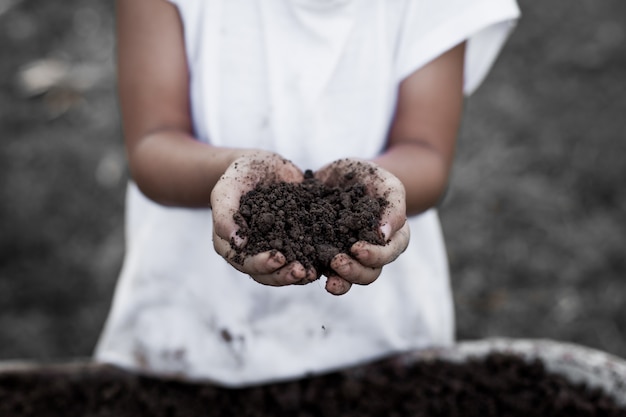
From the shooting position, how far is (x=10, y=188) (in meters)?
3.28

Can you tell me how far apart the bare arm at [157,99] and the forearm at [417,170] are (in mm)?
421

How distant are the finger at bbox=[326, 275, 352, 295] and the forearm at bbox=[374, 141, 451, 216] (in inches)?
17.1

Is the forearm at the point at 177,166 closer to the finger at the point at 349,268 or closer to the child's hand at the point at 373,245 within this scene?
the child's hand at the point at 373,245

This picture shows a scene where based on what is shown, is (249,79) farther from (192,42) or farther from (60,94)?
(60,94)

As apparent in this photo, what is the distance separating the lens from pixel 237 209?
3.81ft

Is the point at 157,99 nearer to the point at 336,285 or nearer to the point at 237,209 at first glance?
the point at 237,209

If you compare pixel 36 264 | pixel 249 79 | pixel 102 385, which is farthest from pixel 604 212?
pixel 36 264

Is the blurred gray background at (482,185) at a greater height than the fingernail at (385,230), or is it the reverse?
the fingernail at (385,230)

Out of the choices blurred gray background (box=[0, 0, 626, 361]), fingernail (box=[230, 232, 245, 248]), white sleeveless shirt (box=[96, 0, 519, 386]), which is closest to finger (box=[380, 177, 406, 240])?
fingernail (box=[230, 232, 245, 248])

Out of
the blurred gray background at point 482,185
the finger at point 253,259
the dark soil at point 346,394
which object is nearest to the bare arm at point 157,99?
→ the finger at point 253,259

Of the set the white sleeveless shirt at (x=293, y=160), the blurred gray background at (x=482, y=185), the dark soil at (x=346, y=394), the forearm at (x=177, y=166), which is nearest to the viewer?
the forearm at (x=177, y=166)

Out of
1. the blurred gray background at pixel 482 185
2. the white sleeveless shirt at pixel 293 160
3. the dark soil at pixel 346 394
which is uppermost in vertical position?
the white sleeveless shirt at pixel 293 160

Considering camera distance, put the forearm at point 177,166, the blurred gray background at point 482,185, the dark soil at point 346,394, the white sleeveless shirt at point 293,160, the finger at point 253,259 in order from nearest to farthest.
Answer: the finger at point 253,259
the forearm at point 177,166
the white sleeveless shirt at point 293,160
the dark soil at point 346,394
the blurred gray background at point 482,185

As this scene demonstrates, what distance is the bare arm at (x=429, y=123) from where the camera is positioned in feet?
5.04
